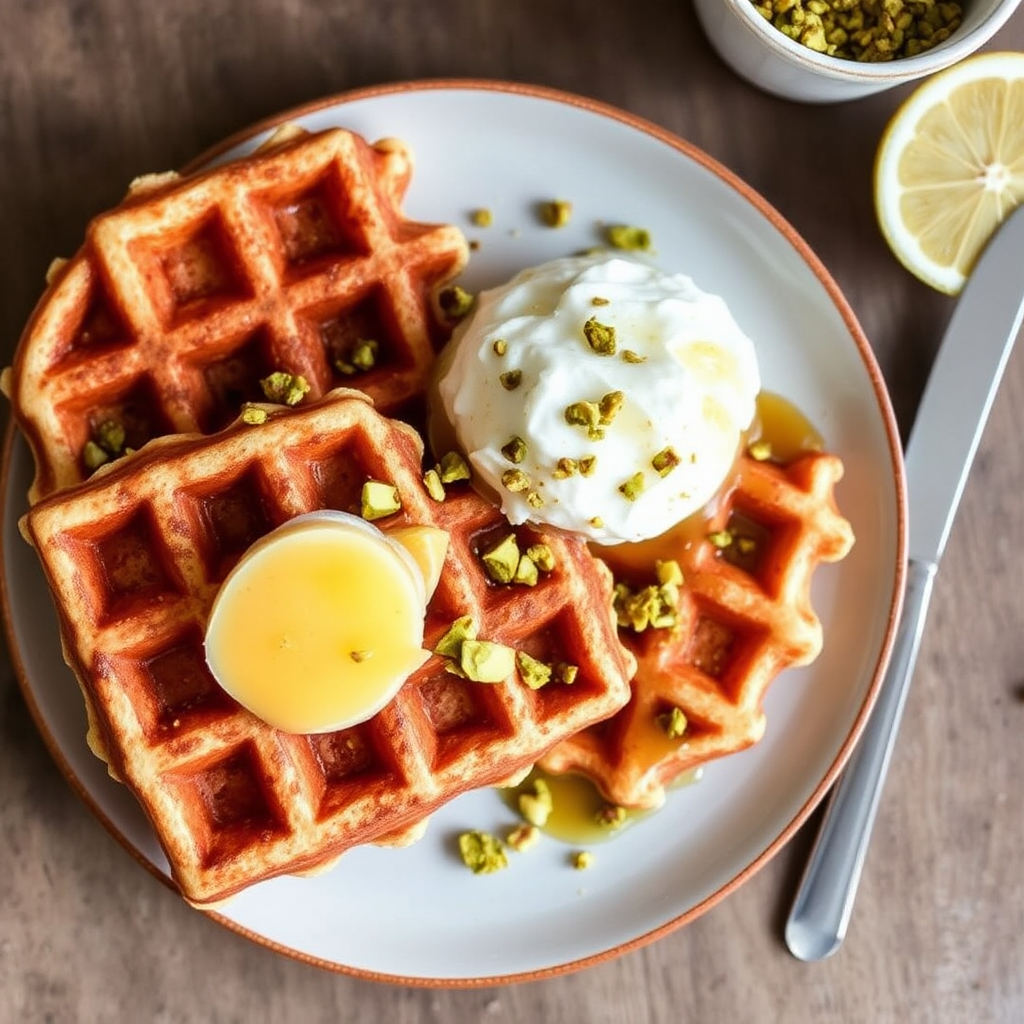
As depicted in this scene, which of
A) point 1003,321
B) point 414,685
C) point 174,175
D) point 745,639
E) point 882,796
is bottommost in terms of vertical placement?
point 882,796

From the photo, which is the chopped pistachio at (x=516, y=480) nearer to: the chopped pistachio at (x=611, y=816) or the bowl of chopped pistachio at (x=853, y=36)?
the chopped pistachio at (x=611, y=816)

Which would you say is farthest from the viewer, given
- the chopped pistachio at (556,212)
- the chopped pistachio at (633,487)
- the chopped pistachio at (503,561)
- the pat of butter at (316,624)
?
the chopped pistachio at (556,212)

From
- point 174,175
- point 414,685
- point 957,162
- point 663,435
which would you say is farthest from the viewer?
point 957,162

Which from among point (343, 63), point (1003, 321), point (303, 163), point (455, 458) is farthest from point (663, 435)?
point (343, 63)

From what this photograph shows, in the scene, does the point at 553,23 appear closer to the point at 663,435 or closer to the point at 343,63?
the point at 343,63

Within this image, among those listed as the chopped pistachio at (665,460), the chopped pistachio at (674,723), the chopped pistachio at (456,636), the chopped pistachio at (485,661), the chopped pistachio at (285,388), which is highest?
the chopped pistachio at (285,388)

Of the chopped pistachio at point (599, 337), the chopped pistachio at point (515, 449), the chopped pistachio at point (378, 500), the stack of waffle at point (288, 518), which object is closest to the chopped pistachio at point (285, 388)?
the stack of waffle at point (288, 518)
